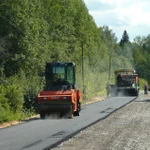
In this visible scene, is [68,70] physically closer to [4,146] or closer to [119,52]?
[4,146]

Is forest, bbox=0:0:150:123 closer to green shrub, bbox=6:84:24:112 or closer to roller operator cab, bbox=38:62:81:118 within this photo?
green shrub, bbox=6:84:24:112

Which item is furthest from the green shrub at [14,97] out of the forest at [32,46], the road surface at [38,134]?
the road surface at [38,134]

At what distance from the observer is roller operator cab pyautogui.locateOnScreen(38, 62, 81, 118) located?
27.2 m

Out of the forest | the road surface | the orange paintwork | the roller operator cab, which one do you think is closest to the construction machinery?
the forest

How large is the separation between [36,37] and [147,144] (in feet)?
111

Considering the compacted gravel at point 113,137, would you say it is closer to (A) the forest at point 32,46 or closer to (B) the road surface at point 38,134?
(B) the road surface at point 38,134

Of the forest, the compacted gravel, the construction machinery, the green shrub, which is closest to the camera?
the compacted gravel

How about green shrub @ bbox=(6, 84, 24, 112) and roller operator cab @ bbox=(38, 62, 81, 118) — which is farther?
green shrub @ bbox=(6, 84, 24, 112)

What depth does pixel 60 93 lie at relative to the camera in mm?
27391

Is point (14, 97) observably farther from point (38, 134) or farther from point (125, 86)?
point (125, 86)

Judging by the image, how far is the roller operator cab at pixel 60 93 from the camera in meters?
27.2

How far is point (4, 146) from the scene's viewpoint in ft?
54.2

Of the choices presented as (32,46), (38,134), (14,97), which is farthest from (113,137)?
(32,46)

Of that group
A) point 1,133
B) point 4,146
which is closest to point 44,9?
point 1,133
